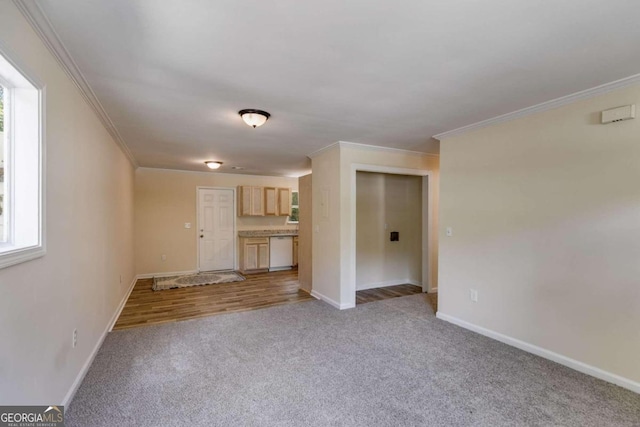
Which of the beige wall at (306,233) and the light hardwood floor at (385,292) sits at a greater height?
the beige wall at (306,233)

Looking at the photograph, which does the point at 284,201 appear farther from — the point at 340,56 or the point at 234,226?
the point at 340,56

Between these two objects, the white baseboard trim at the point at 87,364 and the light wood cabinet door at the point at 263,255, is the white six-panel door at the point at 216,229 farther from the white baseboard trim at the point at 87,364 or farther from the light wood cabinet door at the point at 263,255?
the white baseboard trim at the point at 87,364

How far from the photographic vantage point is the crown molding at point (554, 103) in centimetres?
233

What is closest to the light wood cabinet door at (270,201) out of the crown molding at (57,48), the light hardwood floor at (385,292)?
the light hardwood floor at (385,292)

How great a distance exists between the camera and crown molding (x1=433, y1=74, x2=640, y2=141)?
2328 millimetres

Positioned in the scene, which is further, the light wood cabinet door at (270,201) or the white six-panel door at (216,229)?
the light wood cabinet door at (270,201)

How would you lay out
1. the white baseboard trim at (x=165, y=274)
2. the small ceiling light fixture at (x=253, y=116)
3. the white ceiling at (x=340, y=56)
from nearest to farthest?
the white ceiling at (x=340, y=56), the small ceiling light fixture at (x=253, y=116), the white baseboard trim at (x=165, y=274)

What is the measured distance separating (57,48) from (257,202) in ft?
18.2

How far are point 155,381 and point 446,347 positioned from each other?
268 centimetres

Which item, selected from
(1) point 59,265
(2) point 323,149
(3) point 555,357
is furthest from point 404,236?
(1) point 59,265

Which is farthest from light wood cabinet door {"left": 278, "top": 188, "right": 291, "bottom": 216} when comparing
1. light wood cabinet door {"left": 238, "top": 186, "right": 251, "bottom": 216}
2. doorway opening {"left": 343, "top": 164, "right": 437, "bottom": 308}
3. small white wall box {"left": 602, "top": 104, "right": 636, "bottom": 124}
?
small white wall box {"left": 602, "top": 104, "right": 636, "bottom": 124}

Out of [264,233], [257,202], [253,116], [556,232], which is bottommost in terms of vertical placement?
[264,233]

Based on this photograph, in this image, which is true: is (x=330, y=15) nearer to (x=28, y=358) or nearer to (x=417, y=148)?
(x=28, y=358)

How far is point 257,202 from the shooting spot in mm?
7316
